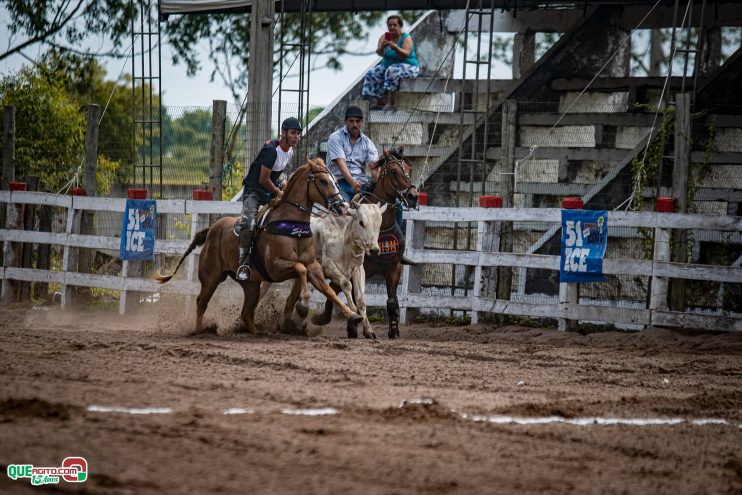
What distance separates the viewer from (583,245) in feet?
42.6

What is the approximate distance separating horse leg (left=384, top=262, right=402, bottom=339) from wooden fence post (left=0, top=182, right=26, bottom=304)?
770cm

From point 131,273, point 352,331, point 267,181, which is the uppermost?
point 267,181

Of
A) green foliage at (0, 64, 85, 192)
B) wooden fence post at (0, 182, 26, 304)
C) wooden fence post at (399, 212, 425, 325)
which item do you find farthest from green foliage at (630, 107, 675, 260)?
green foliage at (0, 64, 85, 192)

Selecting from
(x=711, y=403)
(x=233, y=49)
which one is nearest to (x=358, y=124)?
(x=711, y=403)

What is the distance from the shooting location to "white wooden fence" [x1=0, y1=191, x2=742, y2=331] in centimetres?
1224

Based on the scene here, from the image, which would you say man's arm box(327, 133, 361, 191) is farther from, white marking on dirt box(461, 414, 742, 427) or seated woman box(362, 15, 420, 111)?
white marking on dirt box(461, 414, 742, 427)

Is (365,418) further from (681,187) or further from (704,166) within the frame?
(704,166)

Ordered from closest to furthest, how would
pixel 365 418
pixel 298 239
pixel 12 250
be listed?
pixel 365 418 < pixel 298 239 < pixel 12 250

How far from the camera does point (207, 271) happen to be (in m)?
12.7

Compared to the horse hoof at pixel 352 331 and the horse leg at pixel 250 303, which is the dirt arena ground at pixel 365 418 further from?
the horse leg at pixel 250 303

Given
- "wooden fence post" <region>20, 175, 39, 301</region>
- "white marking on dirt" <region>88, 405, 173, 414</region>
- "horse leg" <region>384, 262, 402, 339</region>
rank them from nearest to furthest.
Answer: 1. "white marking on dirt" <region>88, 405, 173, 414</region>
2. "horse leg" <region>384, 262, 402, 339</region>
3. "wooden fence post" <region>20, 175, 39, 301</region>

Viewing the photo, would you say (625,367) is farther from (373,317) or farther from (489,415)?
(373,317)

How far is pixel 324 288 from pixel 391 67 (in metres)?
8.19

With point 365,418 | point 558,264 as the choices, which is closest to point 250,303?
point 558,264
